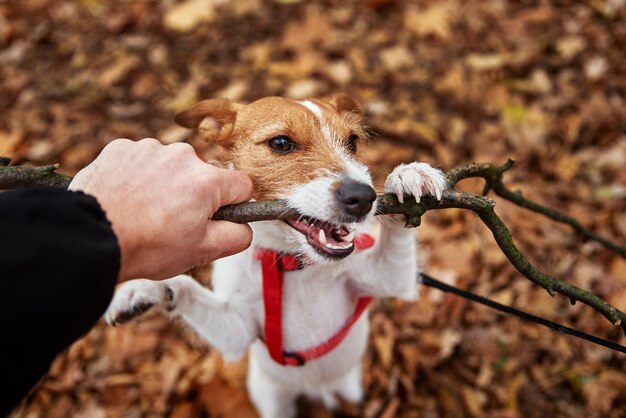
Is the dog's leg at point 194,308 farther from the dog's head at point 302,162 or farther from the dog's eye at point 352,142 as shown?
the dog's eye at point 352,142

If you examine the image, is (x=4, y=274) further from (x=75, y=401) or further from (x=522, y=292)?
(x=522, y=292)

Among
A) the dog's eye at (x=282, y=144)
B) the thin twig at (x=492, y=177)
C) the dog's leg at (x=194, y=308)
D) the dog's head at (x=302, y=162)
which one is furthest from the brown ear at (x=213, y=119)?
the thin twig at (x=492, y=177)

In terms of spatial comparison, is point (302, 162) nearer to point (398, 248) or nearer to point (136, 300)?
point (398, 248)

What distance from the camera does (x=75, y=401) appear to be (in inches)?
145

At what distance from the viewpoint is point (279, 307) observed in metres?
2.54

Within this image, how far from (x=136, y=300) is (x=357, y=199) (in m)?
1.17

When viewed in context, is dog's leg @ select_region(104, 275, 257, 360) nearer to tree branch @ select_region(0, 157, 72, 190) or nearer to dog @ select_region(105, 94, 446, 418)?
dog @ select_region(105, 94, 446, 418)

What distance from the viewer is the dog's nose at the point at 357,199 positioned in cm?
201

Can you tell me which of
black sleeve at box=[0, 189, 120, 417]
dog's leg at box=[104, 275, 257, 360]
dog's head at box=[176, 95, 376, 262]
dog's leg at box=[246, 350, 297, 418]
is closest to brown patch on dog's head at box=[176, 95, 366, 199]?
dog's head at box=[176, 95, 376, 262]

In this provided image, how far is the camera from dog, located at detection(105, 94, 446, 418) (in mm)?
2180

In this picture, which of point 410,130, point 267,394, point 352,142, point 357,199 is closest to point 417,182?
point 357,199

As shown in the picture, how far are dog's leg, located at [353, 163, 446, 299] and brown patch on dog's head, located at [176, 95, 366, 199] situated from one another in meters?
0.34

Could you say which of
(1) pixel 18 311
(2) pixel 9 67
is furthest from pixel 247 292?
(2) pixel 9 67

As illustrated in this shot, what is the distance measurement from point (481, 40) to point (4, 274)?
18.3 feet
